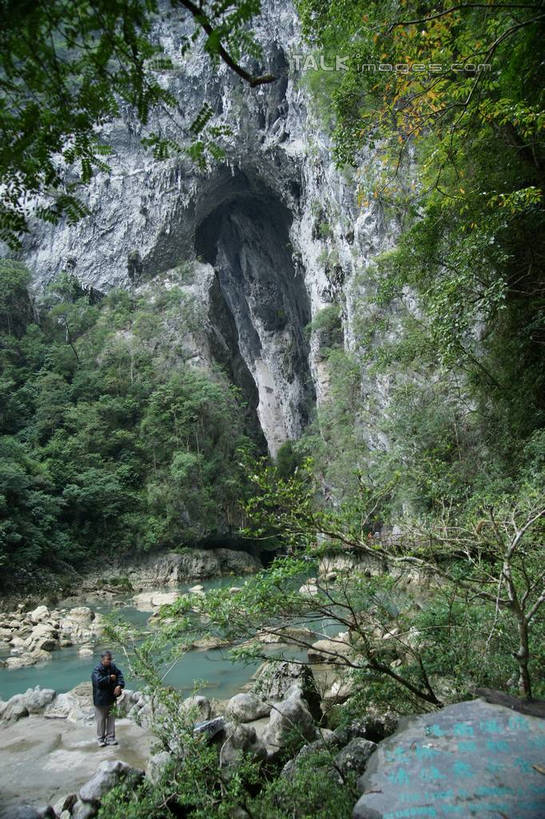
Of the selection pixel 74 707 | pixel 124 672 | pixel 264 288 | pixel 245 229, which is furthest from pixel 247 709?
pixel 245 229

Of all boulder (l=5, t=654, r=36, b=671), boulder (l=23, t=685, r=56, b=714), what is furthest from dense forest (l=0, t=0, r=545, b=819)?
boulder (l=5, t=654, r=36, b=671)

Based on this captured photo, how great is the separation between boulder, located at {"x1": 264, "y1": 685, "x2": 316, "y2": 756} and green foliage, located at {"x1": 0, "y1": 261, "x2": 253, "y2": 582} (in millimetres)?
12442

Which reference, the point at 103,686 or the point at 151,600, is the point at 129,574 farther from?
the point at 103,686

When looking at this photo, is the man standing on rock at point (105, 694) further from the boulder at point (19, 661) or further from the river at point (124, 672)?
the boulder at point (19, 661)

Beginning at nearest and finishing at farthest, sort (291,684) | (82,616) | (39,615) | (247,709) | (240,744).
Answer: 1. (240,744)
2. (247,709)
3. (291,684)
4. (82,616)
5. (39,615)

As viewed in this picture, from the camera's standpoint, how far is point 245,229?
27812mm

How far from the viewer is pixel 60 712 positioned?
18.1 feet

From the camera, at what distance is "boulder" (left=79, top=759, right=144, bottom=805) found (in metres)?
3.14

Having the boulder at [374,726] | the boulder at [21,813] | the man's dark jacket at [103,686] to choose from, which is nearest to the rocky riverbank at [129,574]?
the man's dark jacket at [103,686]

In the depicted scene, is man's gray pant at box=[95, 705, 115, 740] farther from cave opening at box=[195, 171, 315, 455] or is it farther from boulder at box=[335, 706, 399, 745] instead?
cave opening at box=[195, 171, 315, 455]

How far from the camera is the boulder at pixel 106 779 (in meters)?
3.14

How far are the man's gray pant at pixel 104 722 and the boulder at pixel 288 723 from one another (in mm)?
1477

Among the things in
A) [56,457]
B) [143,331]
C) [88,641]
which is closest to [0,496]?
[56,457]

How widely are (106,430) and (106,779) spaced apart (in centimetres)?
1807
